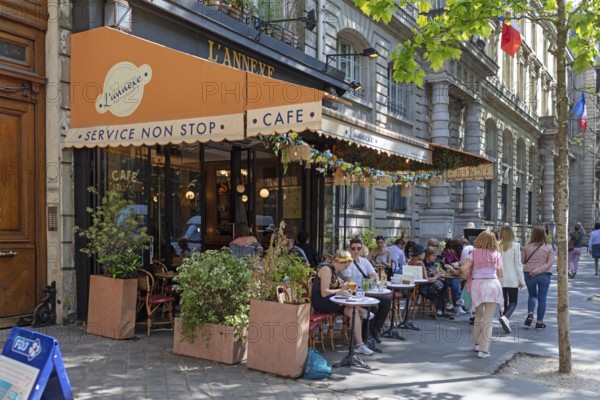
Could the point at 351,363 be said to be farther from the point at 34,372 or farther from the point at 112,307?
the point at 34,372

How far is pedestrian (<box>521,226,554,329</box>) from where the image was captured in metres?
8.95

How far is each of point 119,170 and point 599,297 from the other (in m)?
11.4

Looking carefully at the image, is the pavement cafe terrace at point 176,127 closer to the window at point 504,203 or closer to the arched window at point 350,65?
the arched window at point 350,65

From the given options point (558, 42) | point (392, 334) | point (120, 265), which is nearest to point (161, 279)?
point (120, 265)

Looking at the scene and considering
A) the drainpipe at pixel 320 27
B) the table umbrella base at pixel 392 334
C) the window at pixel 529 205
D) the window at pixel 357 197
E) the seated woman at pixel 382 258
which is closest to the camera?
the table umbrella base at pixel 392 334

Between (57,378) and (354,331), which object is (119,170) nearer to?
(354,331)

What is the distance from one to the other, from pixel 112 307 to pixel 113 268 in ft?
1.72

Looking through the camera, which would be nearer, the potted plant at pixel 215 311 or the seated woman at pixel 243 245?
the potted plant at pixel 215 311

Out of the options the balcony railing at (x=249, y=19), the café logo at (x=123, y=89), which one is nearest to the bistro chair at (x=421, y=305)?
the café logo at (x=123, y=89)

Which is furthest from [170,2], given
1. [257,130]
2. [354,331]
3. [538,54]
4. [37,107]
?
[538,54]

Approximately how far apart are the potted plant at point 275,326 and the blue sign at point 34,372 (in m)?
2.58

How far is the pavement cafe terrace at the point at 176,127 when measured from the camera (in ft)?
21.1

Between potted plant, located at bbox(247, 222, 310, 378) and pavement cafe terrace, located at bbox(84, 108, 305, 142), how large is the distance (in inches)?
62.6

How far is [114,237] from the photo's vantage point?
7.47 m
